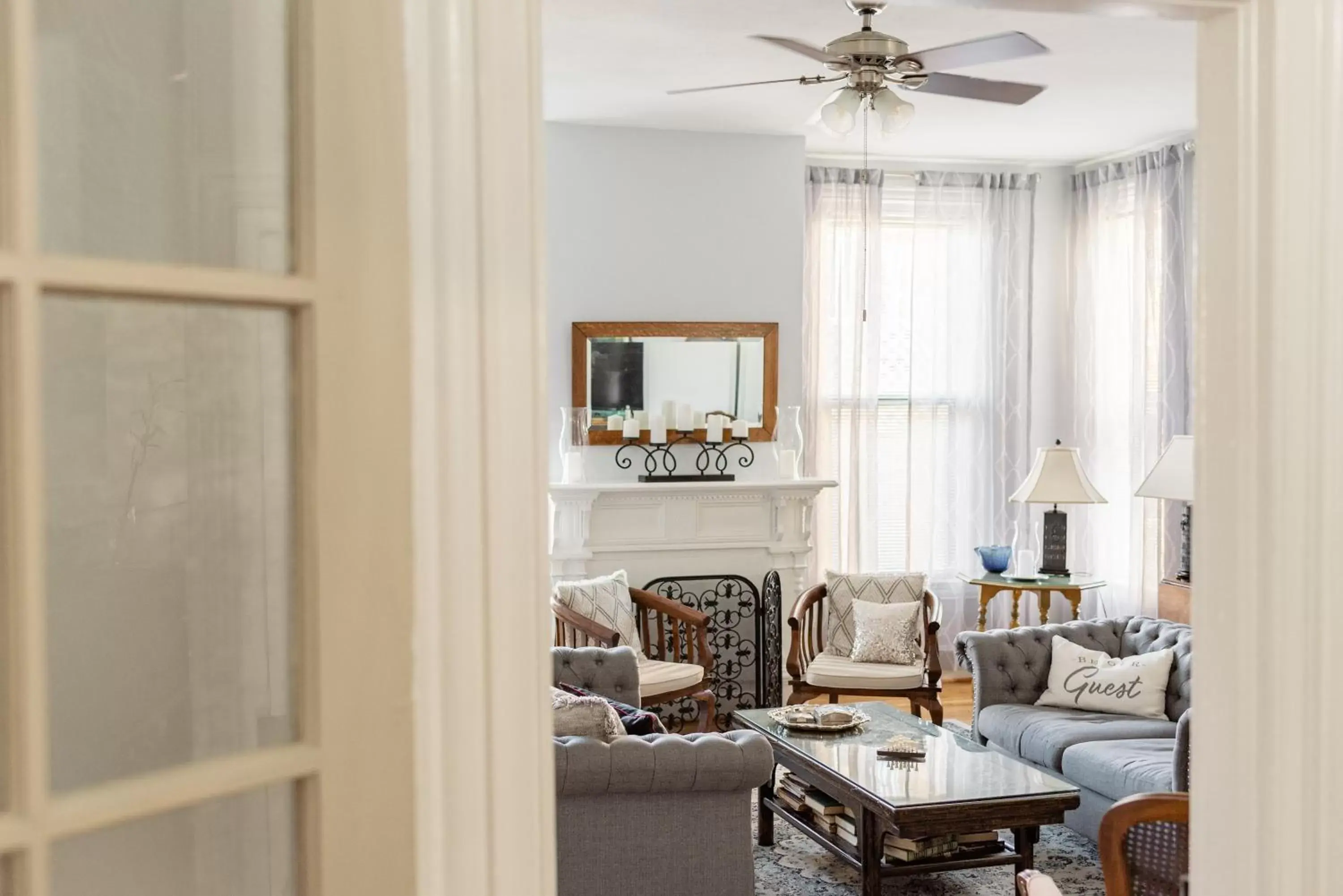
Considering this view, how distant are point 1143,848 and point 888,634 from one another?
3478mm

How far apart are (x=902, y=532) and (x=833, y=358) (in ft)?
3.54

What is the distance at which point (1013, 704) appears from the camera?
514 centimetres

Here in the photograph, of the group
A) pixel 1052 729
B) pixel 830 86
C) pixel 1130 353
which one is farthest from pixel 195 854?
pixel 1130 353

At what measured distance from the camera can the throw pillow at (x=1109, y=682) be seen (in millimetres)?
Result: 4887

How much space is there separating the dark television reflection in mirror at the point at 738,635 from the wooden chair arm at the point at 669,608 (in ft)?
1.41

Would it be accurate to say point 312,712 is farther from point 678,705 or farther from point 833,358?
point 833,358

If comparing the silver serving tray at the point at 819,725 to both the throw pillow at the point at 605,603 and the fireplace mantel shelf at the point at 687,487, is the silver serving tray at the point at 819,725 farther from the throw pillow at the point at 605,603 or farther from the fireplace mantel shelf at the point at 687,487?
the fireplace mantel shelf at the point at 687,487

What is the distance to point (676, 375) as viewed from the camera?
21.4 ft

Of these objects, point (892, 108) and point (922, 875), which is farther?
point (922, 875)

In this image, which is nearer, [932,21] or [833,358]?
[932,21]

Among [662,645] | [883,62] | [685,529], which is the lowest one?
[662,645]

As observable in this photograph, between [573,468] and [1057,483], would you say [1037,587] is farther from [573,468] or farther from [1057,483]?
[573,468]

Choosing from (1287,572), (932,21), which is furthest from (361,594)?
(932,21)

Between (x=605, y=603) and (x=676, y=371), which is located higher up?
(x=676, y=371)
